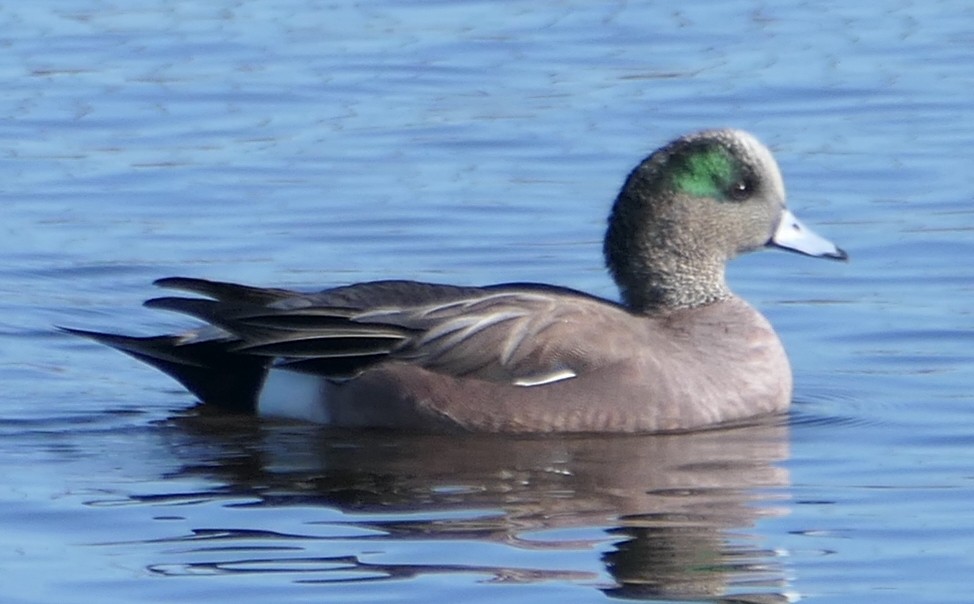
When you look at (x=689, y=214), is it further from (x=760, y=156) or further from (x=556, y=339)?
(x=556, y=339)

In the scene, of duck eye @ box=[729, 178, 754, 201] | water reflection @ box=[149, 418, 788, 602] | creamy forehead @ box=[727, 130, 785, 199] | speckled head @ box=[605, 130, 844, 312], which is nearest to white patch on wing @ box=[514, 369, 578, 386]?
water reflection @ box=[149, 418, 788, 602]

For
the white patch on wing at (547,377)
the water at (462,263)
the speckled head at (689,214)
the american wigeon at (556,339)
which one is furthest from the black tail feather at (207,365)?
the speckled head at (689,214)

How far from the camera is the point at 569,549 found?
6.39m

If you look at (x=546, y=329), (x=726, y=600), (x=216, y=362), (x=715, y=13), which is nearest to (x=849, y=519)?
(x=726, y=600)

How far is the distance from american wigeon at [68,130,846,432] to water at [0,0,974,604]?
0.13 metres

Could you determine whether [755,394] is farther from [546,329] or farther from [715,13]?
[715,13]

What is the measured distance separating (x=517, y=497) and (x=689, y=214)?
1.52 meters

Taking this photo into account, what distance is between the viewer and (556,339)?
7.80 m

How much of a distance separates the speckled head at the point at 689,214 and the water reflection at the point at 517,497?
62cm

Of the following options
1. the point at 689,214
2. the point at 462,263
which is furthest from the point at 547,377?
the point at 462,263

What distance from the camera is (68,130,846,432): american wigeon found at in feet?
25.4

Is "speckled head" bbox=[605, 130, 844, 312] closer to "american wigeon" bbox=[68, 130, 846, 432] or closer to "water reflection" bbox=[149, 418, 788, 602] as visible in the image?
"american wigeon" bbox=[68, 130, 846, 432]

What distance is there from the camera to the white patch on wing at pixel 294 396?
802 centimetres

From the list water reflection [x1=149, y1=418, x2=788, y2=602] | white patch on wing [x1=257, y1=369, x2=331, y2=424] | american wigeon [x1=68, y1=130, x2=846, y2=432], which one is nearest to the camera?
water reflection [x1=149, y1=418, x2=788, y2=602]
